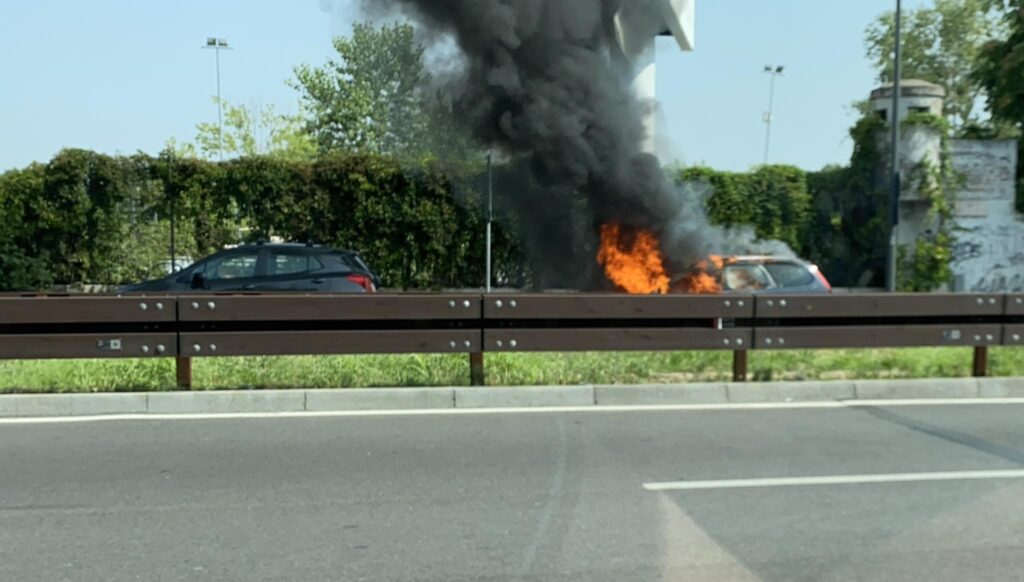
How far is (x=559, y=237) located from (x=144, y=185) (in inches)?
408

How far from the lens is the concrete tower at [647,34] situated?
1325cm

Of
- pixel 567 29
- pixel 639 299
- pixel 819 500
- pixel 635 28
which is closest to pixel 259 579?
pixel 819 500

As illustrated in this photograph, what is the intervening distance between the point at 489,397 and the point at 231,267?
297 inches

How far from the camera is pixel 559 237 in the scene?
14.1 meters

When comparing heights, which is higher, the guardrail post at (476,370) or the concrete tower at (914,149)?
the concrete tower at (914,149)

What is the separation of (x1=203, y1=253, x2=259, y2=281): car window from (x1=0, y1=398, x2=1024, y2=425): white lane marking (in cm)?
689

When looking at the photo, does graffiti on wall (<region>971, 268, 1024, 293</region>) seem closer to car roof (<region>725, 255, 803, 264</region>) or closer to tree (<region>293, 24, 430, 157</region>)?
car roof (<region>725, 255, 803, 264</region>)

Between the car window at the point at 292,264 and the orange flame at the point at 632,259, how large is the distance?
4265 millimetres

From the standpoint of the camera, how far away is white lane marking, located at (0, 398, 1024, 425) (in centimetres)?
707

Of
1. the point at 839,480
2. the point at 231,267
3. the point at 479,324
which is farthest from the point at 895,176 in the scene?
the point at 839,480

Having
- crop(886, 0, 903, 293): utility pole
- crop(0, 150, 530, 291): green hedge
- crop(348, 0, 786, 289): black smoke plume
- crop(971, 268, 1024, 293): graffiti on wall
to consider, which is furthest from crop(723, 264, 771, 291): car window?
crop(971, 268, 1024, 293): graffiti on wall

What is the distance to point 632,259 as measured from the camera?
12938 mm

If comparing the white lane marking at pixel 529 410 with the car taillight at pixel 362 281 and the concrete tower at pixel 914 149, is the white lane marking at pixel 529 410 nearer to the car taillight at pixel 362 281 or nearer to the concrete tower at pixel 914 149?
the car taillight at pixel 362 281

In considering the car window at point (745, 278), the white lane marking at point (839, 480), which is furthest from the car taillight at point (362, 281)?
the white lane marking at point (839, 480)
